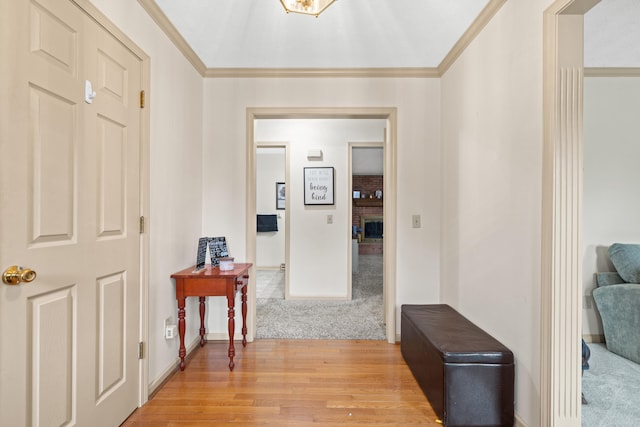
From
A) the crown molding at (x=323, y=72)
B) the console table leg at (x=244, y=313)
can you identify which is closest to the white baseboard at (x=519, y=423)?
the console table leg at (x=244, y=313)

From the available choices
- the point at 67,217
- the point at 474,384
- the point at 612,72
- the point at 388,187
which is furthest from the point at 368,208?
the point at 67,217

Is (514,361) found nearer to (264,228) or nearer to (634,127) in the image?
(634,127)

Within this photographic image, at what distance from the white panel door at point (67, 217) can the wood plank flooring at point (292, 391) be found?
37 cm

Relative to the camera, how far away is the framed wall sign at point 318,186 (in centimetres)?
444

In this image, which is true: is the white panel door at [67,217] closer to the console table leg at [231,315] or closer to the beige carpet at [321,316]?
the console table leg at [231,315]

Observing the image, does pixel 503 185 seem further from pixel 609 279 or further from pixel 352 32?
pixel 609 279

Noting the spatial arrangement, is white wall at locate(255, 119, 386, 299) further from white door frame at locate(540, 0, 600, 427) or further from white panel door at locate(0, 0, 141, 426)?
white door frame at locate(540, 0, 600, 427)

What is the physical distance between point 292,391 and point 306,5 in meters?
2.33

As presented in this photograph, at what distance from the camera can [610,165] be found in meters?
A: 2.92

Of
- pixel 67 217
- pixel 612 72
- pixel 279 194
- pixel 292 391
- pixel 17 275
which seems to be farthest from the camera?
pixel 279 194

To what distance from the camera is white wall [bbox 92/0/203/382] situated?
203cm

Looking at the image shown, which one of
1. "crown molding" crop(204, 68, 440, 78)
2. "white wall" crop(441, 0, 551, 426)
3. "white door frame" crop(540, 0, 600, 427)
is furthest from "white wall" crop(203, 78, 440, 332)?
"white door frame" crop(540, 0, 600, 427)

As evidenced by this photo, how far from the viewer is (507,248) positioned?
1836mm

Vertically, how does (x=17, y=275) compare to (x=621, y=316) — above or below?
above
